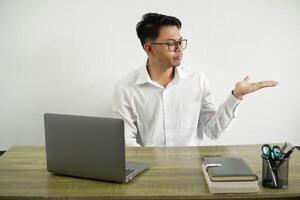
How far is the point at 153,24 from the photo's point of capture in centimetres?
235

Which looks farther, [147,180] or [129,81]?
[129,81]

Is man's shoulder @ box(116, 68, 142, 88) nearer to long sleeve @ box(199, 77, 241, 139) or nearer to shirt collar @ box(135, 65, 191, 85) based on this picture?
shirt collar @ box(135, 65, 191, 85)

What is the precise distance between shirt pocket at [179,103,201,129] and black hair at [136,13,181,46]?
47 cm

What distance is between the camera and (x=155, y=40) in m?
2.33

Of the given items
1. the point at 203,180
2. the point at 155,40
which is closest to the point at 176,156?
the point at 203,180

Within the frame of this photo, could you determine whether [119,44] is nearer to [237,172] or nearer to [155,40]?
[155,40]

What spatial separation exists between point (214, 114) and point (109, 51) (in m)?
0.84

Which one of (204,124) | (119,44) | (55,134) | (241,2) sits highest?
(241,2)

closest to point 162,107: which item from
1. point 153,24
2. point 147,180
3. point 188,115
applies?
point 188,115

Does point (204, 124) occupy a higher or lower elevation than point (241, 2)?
lower

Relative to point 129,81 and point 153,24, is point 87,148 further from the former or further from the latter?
point 153,24

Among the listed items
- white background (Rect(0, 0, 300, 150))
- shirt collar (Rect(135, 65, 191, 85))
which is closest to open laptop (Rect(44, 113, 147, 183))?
shirt collar (Rect(135, 65, 191, 85))

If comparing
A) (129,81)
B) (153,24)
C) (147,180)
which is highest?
(153,24)

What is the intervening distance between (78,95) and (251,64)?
4.04 feet
